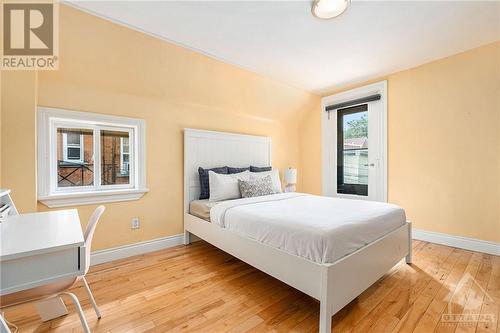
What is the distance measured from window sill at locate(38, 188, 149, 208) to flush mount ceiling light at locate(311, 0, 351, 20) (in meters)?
2.53

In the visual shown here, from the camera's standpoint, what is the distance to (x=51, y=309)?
4.96 ft

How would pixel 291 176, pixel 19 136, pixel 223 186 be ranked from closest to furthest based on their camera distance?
1. pixel 19 136
2. pixel 223 186
3. pixel 291 176

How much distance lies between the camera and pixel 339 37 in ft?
7.50

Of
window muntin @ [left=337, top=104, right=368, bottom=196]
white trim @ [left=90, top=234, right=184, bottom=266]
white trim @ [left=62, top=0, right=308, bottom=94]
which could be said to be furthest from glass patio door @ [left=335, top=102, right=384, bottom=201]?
white trim @ [left=90, top=234, right=184, bottom=266]

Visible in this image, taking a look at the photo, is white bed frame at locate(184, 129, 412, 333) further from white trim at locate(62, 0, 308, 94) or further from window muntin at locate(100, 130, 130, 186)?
white trim at locate(62, 0, 308, 94)

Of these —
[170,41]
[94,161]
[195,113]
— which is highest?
[170,41]

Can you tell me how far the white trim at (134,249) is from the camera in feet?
7.59

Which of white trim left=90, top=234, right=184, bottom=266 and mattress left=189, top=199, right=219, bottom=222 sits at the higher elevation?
mattress left=189, top=199, right=219, bottom=222

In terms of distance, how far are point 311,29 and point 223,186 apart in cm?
194

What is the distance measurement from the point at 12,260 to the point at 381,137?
3940mm

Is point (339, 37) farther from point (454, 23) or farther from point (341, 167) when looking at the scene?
point (341, 167)

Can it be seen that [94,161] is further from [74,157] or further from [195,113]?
[195,113]

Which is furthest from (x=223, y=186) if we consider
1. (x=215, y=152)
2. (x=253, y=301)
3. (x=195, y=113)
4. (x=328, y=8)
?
(x=328, y=8)

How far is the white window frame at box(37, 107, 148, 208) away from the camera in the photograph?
6.78 ft
